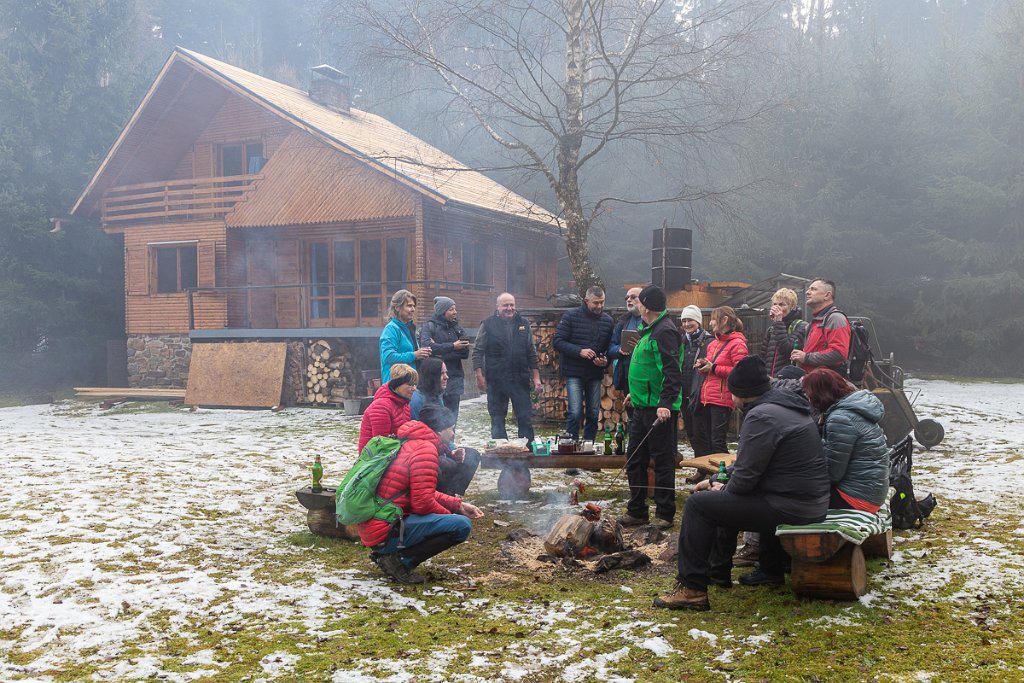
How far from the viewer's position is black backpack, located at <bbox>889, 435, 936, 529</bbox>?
602cm

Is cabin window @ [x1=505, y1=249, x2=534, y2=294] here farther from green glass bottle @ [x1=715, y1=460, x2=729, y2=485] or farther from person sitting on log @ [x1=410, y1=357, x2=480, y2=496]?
green glass bottle @ [x1=715, y1=460, x2=729, y2=485]

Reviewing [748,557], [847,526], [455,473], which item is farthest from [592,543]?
[847,526]

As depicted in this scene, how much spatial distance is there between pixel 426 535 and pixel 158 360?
1678 centimetres

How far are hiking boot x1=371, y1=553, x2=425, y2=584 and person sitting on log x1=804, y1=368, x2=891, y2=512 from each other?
8.49 feet

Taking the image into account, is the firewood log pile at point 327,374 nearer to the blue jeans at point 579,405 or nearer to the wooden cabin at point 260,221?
the wooden cabin at point 260,221

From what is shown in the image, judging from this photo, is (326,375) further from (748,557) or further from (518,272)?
(748,557)

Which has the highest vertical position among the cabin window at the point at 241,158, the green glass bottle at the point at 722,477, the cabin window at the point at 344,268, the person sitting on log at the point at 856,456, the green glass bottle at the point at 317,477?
the cabin window at the point at 241,158

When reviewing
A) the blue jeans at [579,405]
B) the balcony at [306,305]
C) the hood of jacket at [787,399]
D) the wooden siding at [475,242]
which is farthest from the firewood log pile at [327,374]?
the hood of jacket at [787,399]

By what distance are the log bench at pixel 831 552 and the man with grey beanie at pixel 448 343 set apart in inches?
171

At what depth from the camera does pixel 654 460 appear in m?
6.53

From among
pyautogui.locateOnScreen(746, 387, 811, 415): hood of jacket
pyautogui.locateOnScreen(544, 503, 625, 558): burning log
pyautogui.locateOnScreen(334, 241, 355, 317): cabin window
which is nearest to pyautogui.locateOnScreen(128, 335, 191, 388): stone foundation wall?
pyautogui.locateOnScreen(334, 241, 355, 317): cabin window

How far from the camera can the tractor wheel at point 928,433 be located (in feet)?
31.2

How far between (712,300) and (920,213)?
11752 millimetres

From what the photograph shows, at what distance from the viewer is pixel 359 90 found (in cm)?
2861
